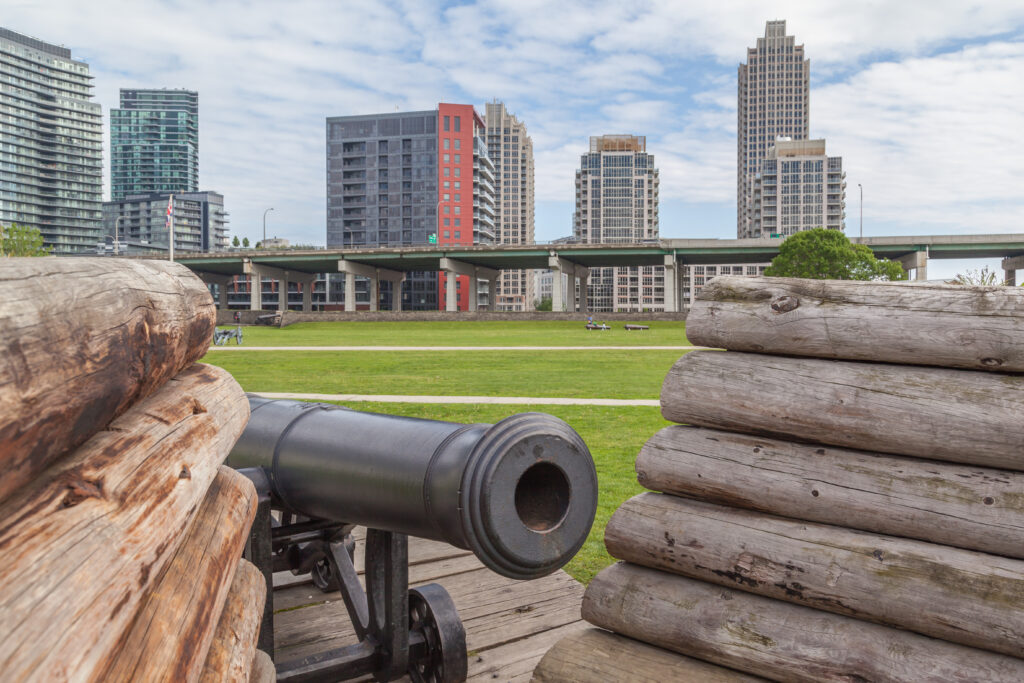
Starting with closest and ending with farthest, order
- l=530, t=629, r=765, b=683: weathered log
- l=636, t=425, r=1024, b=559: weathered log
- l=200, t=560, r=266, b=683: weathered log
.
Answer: l=200, t=560, r=266, b=683: weathered log
l=636, t=425, r=1024, b=559: weathered log
l=530, t=629, r=765, b=683: weathered log

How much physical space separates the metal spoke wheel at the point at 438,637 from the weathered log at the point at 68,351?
76.4 inches

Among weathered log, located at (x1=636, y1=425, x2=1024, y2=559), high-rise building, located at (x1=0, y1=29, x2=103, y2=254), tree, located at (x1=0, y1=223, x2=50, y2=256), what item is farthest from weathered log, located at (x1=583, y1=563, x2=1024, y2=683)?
high-rise building, located at (x1=0, y1=29, x2=103, y2=254)

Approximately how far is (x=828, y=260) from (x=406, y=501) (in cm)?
6550

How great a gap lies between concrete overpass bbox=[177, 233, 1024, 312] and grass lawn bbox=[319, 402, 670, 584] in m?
60.4

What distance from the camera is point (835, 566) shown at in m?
2.48

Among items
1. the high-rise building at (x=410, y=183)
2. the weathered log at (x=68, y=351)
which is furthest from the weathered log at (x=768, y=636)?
the high-rise building at (x=410, y=183)

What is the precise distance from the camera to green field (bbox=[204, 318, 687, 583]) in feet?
25.7

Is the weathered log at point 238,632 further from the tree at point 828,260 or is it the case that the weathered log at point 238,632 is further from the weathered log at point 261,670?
the tree at point 828,260

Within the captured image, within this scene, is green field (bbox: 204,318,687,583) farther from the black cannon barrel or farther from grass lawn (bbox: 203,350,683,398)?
the black cannon barrel

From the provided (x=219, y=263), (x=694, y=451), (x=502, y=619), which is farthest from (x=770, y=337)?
(x=219, y=263)

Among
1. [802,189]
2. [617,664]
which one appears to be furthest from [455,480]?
[802,189]

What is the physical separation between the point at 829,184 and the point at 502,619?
6896 inches

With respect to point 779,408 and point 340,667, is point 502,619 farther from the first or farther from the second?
point 779,408

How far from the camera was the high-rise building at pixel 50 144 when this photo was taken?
146 metres
